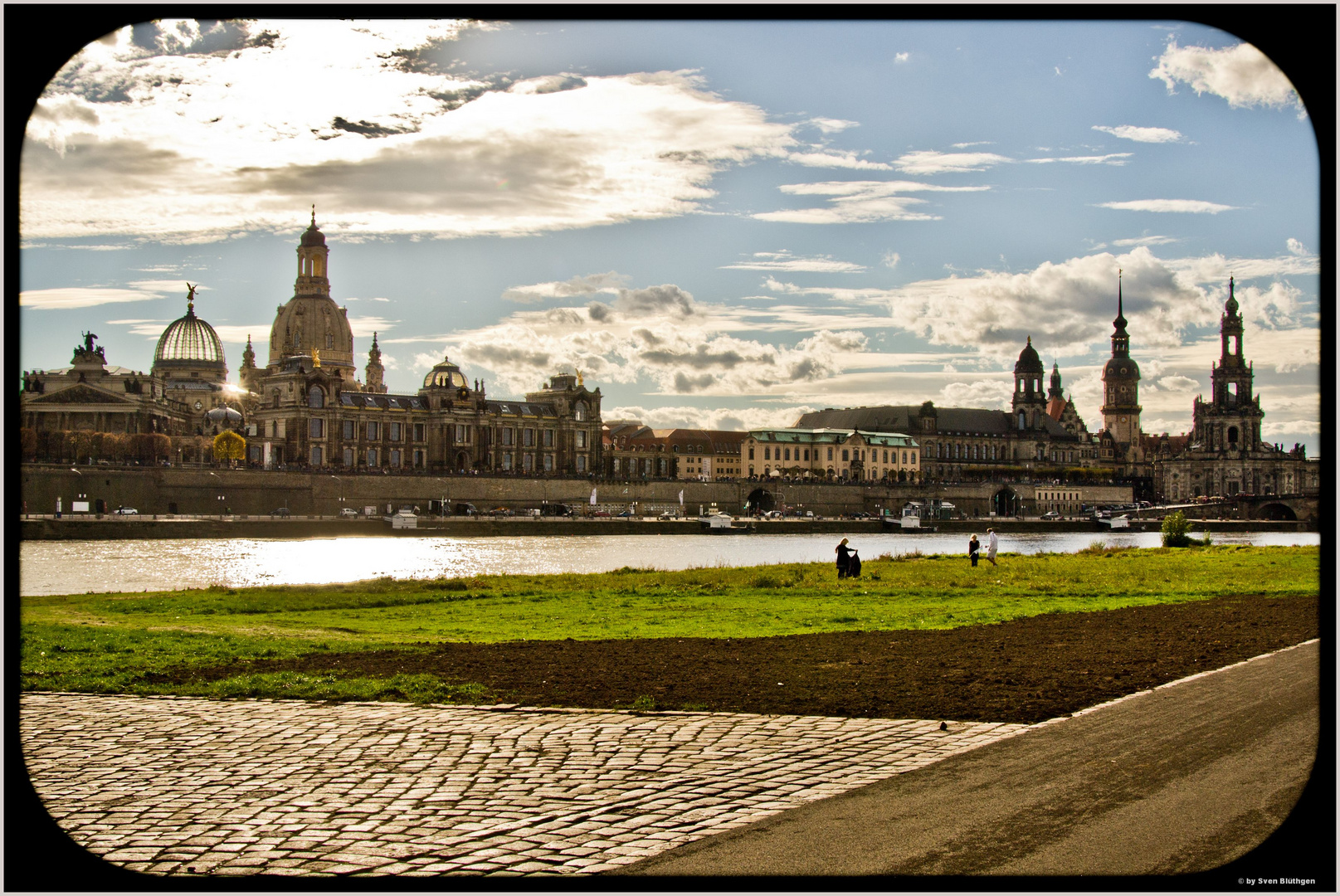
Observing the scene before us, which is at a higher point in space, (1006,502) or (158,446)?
(158,446)

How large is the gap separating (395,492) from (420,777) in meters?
79.1

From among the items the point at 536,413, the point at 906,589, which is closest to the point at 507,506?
the point at 536,413

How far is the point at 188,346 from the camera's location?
111 meters

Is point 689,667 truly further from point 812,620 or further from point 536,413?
point 536,413

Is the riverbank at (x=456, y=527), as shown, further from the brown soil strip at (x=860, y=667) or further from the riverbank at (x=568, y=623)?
the brown soil strip at (x=860, y=667)

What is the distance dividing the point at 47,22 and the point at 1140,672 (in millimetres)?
8686

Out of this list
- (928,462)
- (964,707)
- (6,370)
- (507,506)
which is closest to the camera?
(6,370)

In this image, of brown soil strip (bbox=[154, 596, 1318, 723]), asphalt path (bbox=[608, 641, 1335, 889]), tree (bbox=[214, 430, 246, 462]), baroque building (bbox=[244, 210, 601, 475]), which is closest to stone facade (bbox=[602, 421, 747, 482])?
baroque building (bbox=[244, 210, 601, 475])

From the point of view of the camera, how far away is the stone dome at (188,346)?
4350 inches

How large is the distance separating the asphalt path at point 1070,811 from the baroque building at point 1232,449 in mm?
98619

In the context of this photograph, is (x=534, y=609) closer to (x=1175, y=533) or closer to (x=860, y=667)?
(x=860, y=667)

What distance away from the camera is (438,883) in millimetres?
4559

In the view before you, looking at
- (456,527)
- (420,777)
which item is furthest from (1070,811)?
(456,527)

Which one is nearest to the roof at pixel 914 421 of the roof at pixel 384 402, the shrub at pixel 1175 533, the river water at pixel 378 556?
the roof at pixel 384 402
